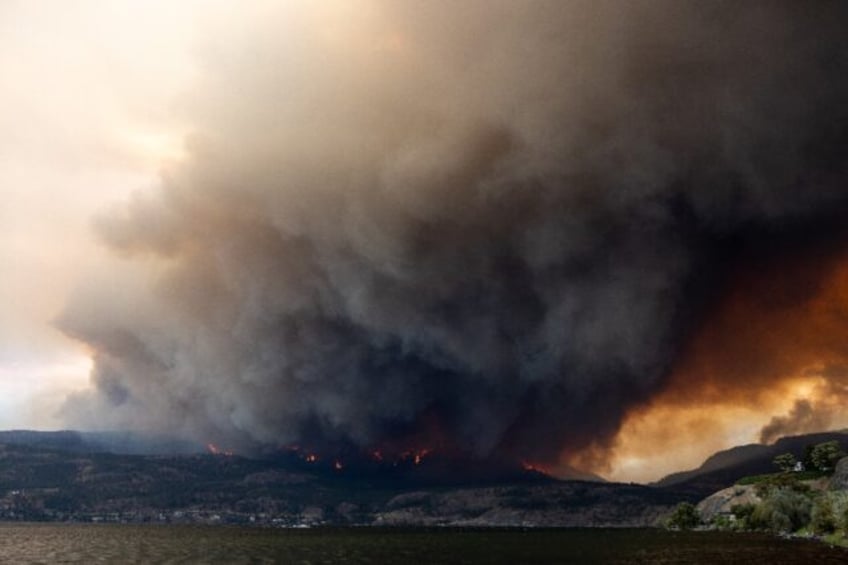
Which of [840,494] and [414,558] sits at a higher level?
[840,494]

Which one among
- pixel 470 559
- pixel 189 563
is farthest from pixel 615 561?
pixel 189 563

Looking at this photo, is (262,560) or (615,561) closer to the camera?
(615,561)

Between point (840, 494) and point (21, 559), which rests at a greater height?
point (840, 494)

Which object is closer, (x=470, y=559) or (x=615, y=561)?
(x=615, y=561)

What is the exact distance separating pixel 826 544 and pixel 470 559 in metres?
78.3

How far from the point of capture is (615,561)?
416 feet

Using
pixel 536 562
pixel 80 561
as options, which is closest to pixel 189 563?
pixel 80 561

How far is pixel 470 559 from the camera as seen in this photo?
137125mm

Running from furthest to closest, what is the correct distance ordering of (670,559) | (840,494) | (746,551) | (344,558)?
1. (840,494)
2. (344,558)
3. (746,551)
4. (670,559)

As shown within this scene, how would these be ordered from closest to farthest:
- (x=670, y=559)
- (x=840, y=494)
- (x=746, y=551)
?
1. (x=670, y=559)
2. (x=746, y=551)
3. (x=840, y=494)

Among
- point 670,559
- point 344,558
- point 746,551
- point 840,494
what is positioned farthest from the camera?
point 840,494

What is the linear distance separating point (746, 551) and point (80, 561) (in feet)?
439

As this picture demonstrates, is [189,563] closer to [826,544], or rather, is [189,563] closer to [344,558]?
[344,558]

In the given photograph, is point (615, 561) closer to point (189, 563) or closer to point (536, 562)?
point (536, 562)
